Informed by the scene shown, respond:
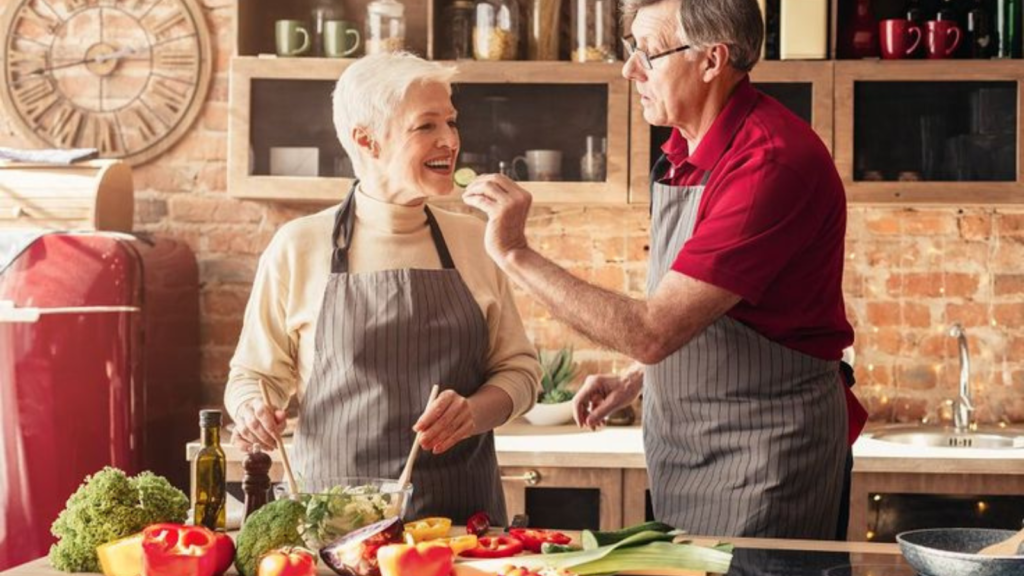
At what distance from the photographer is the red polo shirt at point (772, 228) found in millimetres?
2373

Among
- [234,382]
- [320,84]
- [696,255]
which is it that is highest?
[320,84]

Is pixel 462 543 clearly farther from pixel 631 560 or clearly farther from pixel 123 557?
pixel 123 557

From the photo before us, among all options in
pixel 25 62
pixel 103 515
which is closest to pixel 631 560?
pixel 103 515

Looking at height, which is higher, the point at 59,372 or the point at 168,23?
the point at 168,23

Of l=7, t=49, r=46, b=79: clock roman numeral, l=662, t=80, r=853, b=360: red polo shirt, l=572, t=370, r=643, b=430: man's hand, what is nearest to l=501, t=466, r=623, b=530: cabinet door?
l=572, t=370, r=643, b=430: man's hand

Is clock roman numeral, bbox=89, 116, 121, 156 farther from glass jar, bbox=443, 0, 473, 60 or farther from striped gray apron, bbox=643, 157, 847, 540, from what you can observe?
striped gray apron, bbox=643, 157, 847, 540

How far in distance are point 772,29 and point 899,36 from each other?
0.36 metres

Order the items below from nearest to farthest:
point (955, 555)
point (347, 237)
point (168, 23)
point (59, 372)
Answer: point (955, 555), point (347, 237), point (59, 372), point (168, 23)

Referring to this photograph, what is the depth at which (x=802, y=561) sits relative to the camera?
2104 millimetres

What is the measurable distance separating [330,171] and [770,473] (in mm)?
2107

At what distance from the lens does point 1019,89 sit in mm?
4039

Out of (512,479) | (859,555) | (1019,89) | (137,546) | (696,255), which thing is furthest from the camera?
(1019,89)

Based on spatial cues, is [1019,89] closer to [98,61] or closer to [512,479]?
[512,479]

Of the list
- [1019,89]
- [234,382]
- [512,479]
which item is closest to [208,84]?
[512,479]
